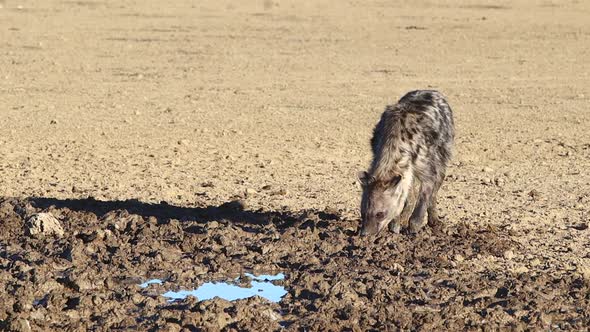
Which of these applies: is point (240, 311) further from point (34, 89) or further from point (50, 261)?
point (34, 89)

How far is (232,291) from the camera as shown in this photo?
820 cm

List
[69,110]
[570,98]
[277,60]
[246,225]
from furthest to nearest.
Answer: [277,60]
[570,98]
[69,110]
[246,225]

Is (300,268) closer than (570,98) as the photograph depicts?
Yes

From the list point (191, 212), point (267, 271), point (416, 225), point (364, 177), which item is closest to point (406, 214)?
point (416, 225)

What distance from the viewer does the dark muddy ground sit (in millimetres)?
7547

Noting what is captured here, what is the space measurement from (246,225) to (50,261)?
71.8 inches

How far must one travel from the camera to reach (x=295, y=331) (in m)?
7.34

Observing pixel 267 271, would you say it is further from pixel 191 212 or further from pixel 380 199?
pixel 191 212

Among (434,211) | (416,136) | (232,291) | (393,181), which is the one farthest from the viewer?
(434,211)

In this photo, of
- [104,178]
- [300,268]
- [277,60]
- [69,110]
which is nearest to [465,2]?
[277,60]

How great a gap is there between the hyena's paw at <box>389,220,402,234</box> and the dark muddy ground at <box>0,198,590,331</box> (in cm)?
7

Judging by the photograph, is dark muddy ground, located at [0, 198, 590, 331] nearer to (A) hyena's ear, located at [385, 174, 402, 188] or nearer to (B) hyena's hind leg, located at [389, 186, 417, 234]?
(B) hyena's hind leg, located at [389, 186, 417, 234]

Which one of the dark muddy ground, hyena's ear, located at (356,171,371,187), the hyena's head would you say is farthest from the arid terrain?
hyena's ear, located at (356,171,371,187)

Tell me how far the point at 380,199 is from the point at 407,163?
1.28 feet
